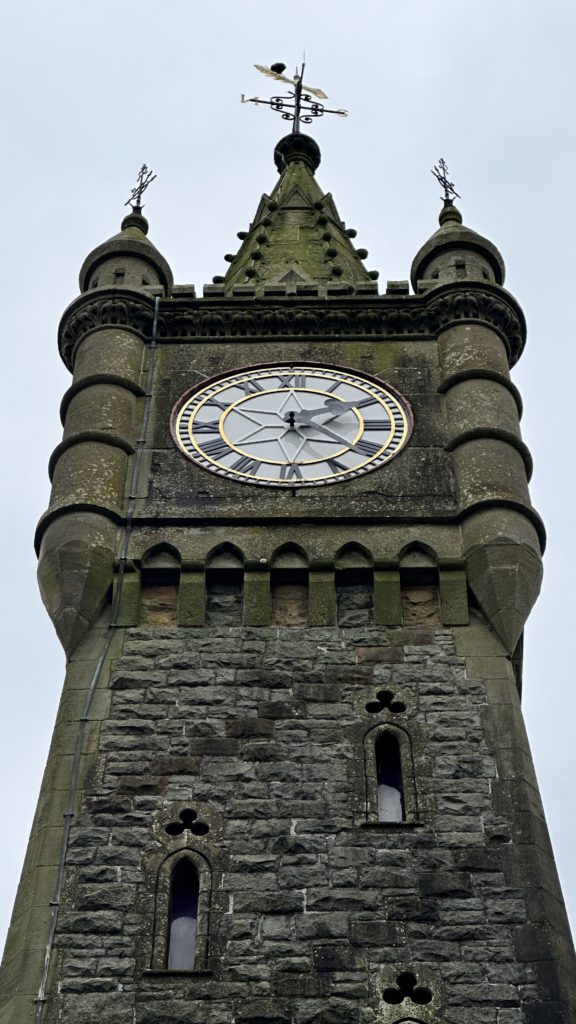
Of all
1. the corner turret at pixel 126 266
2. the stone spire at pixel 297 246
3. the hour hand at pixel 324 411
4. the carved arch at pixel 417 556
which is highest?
the stone spire at pixel 297 246

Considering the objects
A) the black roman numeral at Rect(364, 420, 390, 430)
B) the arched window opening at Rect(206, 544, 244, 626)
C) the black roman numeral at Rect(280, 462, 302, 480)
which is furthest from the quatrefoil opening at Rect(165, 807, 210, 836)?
the black roman numeral at Rect(364, 420, 390, 430)

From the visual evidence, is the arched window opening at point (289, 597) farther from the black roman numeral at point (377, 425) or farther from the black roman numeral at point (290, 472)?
the black roman numeral at point (377, 425)

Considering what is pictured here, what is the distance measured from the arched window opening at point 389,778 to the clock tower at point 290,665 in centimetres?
4

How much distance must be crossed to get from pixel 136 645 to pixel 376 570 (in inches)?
92.7

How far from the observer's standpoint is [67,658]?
55.6 ft

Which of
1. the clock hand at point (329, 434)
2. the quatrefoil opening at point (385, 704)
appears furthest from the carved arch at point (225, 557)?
the clock hand at point (329, 434)

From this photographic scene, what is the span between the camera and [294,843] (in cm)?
1506

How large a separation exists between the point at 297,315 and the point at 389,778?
738 cm

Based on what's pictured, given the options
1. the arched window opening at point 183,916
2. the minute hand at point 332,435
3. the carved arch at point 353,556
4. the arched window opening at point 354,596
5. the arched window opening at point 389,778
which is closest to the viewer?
the arched window opening at point 183,916

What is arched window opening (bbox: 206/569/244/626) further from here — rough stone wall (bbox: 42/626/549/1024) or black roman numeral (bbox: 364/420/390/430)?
black roman numeral (bbox: 364/420/390/430)

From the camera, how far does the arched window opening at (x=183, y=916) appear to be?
14453 mm

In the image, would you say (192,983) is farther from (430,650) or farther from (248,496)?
(248,496)

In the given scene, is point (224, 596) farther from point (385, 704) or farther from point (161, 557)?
point (385, 704)

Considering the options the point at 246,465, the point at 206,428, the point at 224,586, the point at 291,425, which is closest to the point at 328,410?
the point at 291,425
